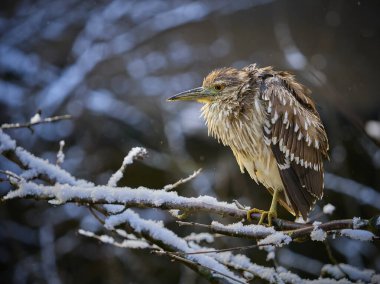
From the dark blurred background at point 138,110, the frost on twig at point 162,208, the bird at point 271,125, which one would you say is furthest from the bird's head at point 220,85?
the dark blurred background at point 138,110

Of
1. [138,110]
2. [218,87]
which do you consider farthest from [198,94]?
[138,110]

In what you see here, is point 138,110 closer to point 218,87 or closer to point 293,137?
point 218,87

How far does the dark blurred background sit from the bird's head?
2.17ft

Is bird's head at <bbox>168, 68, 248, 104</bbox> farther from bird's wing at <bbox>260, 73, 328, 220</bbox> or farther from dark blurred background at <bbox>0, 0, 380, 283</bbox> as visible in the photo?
dark blurred background at <bbox>0, 0, 380, 283</bbox>

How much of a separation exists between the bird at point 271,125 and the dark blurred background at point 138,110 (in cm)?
62

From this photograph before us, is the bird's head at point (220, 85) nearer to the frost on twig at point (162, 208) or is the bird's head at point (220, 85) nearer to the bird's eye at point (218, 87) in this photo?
the bird's eye at point (218, 87)

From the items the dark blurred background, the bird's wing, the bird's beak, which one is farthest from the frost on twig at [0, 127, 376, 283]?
the dark blurred background

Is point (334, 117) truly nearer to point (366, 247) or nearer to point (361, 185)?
point (361, 185)

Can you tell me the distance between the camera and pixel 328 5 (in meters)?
1.83

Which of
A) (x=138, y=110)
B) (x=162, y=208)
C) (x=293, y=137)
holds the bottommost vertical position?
(x=162, y=208)

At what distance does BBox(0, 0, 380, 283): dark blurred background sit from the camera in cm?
206

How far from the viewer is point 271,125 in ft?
4.32

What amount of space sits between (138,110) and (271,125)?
1.22 metres

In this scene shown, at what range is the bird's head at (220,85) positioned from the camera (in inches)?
53.3
